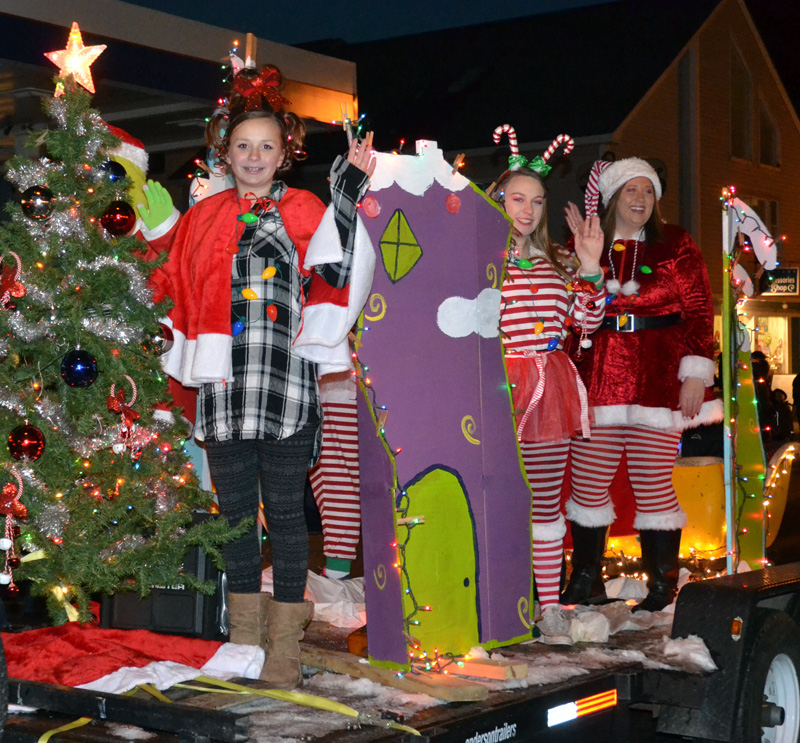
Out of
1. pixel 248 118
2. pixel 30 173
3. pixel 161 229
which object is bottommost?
pixel 161 229

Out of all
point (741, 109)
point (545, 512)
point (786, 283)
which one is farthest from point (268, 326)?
point (741, 109)

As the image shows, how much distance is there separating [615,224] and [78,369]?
2.49m

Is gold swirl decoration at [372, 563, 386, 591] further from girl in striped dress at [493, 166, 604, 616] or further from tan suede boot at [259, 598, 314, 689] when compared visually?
girl in striped dress at [493, 166, 604, 616]

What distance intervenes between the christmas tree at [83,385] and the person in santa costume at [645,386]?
177 centimetres

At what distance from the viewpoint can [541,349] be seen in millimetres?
4336

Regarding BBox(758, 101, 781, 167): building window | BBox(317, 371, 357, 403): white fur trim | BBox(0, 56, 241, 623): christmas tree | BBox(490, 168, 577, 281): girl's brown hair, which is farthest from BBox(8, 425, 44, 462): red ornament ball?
BBox(758, 101, 781, 167): building window

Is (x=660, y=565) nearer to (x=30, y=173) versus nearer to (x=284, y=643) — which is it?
(x=284, y=643)

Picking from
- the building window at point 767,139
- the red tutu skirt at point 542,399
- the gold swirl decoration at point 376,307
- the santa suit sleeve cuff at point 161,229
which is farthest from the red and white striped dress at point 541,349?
the building window at point 767,139

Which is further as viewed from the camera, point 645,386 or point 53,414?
point 645,386

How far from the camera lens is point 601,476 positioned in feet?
15.5

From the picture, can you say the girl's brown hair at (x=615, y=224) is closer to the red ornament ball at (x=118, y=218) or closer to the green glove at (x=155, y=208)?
the green glove at (x=155, y=208)

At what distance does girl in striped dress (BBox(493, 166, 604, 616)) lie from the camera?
13.9 feet

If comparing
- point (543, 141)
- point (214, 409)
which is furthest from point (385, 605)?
point (543, 141)

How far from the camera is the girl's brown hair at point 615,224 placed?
484 cm
